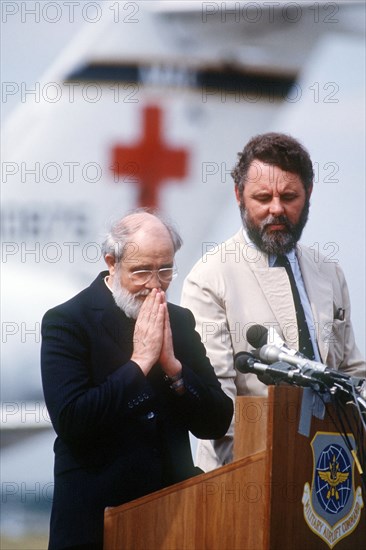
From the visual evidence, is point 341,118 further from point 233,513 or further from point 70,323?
point 233,513

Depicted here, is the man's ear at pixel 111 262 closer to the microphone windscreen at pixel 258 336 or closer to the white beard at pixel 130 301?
the white beard at pixel 130 301

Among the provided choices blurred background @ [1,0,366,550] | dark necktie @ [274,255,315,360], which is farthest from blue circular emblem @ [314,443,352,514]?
blurred background @ [1,0,366,550]

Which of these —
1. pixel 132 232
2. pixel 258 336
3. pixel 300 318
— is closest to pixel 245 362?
pixel 258 336

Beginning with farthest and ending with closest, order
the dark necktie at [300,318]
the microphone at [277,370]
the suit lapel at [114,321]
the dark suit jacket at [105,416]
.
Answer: the dark necktie at [300,318], the suit lapel at [114,321], the dark suit jacket at [105,416], the microphone at [277,370]

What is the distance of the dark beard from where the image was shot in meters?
3.12

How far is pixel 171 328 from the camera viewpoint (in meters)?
2.85

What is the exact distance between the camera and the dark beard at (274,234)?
3121 mm

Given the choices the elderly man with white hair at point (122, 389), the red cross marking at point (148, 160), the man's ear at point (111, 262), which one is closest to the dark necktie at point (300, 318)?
the elderly man with white hair at point (122, 389)

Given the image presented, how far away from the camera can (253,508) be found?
7.91 ft

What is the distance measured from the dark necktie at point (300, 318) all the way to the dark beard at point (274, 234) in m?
0.03

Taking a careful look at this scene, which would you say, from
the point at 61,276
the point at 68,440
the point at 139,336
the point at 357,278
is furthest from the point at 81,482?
the point at 357,278

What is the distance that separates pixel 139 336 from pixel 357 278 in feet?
2.99

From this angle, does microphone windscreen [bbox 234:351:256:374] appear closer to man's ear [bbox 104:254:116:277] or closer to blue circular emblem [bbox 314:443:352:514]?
blue circular emblem [bbox 314:443:352:514]

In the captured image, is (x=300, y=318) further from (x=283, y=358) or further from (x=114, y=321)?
(x=283, y=358)
